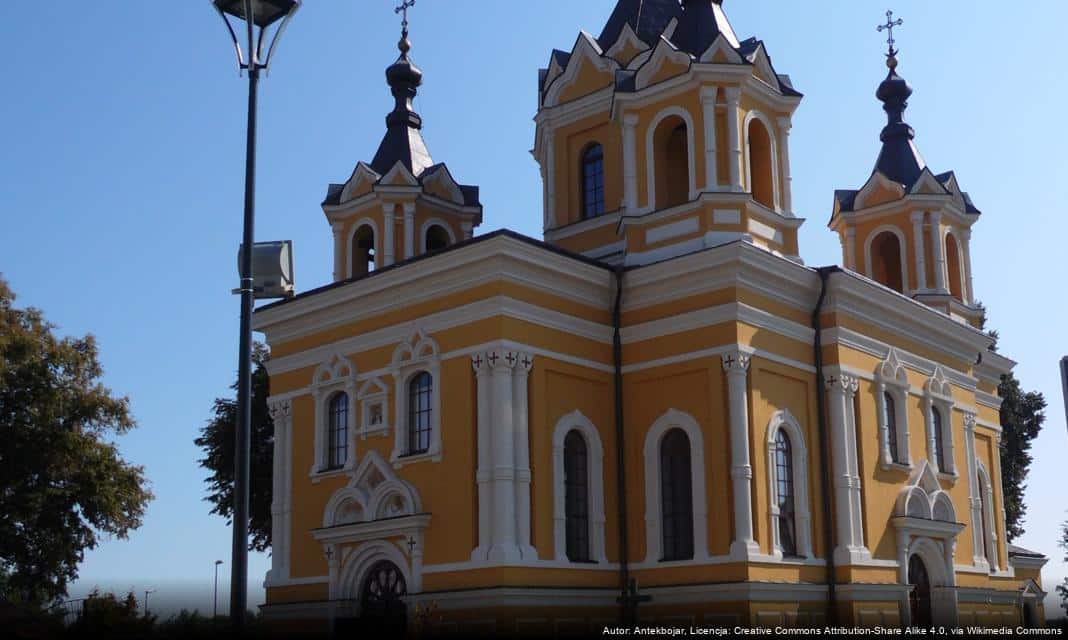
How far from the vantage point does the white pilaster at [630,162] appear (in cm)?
2323

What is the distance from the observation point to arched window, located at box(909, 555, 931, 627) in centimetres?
2353

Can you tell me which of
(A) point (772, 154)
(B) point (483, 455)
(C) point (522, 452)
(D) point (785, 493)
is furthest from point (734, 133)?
(B) point (483, 455)

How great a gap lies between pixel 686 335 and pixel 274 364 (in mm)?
7963

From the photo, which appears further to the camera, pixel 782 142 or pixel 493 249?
pixel 782 142

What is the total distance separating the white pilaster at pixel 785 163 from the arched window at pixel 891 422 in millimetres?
3945

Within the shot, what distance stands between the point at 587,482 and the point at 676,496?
1.49 metres

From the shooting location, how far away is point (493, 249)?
2052 centimetres

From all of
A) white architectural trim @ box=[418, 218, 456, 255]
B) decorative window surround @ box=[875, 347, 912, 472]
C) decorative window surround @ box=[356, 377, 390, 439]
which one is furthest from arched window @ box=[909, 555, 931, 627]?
white architectural trim @ box=[418, 218, 456, 255]

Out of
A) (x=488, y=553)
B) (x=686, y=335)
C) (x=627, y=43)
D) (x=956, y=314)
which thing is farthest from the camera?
(x=956, y=314)

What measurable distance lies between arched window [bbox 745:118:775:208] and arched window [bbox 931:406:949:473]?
19.0 feet

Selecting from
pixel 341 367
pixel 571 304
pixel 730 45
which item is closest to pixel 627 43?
pixel 730 45

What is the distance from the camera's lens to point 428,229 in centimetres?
2642

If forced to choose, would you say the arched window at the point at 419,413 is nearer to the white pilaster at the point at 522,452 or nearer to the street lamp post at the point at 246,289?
the white pilaster at the point at 522,452

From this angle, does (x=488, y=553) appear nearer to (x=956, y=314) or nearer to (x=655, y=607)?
(x=655, y=607)
